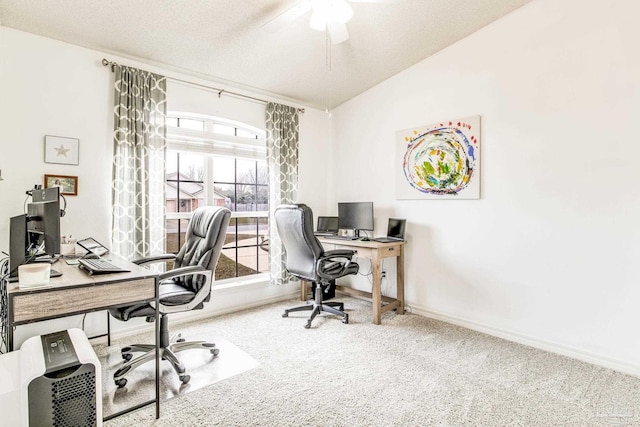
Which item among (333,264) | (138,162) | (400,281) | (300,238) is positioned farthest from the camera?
Answer: (400,281)

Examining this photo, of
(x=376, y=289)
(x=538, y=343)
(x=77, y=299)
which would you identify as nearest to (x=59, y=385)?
(x=77, y=299)

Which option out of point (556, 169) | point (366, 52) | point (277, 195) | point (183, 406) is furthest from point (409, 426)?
point (366, 52)

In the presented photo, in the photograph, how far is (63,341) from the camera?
5.69ft

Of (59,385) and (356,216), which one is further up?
(356,216)

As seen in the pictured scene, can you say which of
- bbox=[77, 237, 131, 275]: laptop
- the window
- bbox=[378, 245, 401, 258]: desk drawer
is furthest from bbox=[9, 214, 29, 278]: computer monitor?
bbox=[378, 245, 401, 258]: desk drawer

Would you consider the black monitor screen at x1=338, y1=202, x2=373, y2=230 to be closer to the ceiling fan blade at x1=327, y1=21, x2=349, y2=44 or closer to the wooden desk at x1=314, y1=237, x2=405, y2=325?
the wooden desk at x1=314, y1=237, x2=405, y2=325

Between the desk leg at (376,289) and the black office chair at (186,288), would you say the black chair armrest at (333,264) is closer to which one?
the desk leg at (376,289)

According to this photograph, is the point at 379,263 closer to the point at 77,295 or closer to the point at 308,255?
the point at 308,255

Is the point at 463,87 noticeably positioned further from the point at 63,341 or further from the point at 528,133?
the point at 63,341

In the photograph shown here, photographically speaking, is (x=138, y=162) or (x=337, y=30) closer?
(x=337, y=30)

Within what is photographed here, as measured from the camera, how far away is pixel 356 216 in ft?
13.1

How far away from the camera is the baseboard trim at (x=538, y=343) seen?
7.77ft

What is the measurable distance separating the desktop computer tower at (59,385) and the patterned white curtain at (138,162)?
1.30 m

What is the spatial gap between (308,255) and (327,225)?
108 cm
